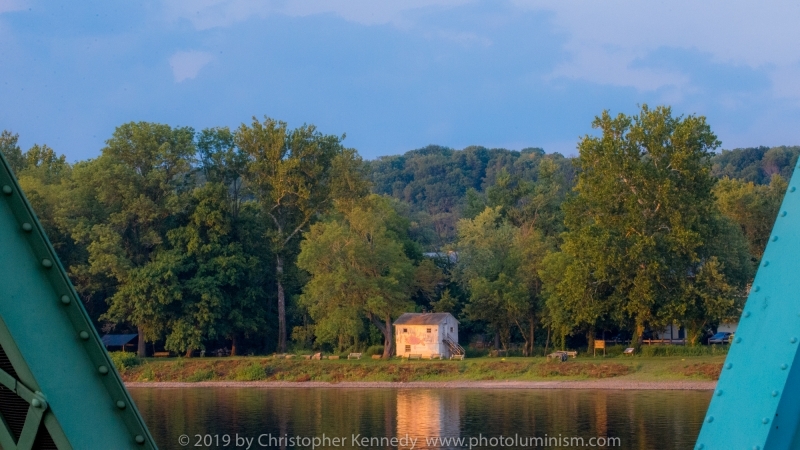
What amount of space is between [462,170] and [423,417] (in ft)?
353

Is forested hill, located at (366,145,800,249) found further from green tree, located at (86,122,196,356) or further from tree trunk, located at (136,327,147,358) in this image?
tree trunk, located at (136,327,147,358)

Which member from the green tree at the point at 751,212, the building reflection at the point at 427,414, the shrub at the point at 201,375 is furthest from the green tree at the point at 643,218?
the shrub at the point at 201,375

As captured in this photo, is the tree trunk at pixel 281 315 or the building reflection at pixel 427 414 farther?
the tree trunk at pixel 281 315

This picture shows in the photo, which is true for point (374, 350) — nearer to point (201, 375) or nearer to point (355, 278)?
point (355, 278)

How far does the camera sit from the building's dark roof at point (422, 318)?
49.0 meters

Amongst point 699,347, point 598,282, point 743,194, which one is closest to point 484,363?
point 598,282

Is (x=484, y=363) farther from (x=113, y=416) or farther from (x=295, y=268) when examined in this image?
(x=113, y=416)

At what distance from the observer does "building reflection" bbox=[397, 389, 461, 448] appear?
26.6 meters

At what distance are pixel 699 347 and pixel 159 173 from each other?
103 feet

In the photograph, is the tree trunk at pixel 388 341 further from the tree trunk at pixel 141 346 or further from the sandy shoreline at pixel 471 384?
the tree trunk at pixel 141 346

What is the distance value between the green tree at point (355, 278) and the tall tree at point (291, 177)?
4509 millimetres

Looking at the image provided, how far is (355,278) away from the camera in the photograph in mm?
49594

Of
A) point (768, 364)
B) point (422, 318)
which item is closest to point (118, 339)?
point (422, 318)

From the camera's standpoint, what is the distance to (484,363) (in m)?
45.0
